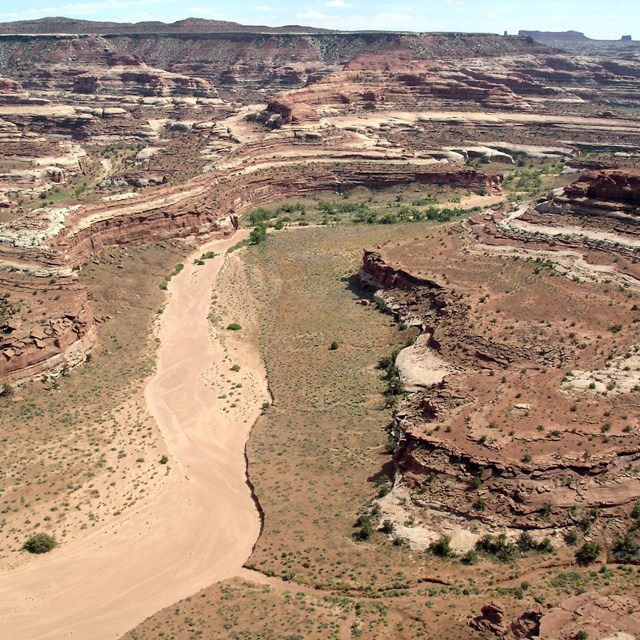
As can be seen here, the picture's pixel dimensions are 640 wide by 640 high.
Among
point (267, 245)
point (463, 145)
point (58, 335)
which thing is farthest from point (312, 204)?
point (58, 335)

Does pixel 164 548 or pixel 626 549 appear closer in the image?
pixel 626 549

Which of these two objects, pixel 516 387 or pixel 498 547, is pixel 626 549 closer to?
pixel 498 547

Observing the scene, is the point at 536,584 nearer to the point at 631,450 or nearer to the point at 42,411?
the point at 631,450

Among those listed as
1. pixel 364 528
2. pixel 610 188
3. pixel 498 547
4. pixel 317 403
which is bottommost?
pixel 317 403

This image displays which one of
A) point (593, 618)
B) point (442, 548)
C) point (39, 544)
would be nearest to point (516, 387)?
point (442, 548)

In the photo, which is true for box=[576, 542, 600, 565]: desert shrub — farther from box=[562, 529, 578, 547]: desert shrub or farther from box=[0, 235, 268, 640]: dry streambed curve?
box=[0, 235, 268, 640]: dry streambed curve

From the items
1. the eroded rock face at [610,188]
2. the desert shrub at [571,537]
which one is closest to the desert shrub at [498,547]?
the desert shrub at [571,537]
